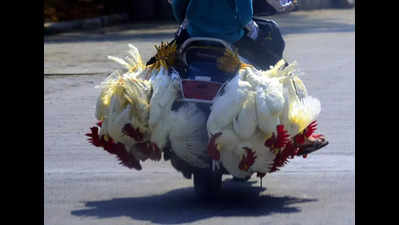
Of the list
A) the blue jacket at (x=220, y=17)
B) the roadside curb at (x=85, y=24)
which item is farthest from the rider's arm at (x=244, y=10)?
the roadside curb at (x=85, y=24)

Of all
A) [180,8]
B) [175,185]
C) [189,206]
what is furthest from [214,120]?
[175,185]

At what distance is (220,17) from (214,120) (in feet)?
2.81

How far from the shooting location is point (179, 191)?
714 cm

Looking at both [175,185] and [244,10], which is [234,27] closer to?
[244,10]

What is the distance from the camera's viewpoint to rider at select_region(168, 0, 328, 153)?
6.61m

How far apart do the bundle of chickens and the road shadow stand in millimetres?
292

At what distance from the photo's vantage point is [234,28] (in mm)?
6641

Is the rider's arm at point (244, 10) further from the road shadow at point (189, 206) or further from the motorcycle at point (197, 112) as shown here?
the road shadow at point (189, 206)

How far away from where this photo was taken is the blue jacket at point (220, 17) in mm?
6576

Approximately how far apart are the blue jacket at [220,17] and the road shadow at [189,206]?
118cm
